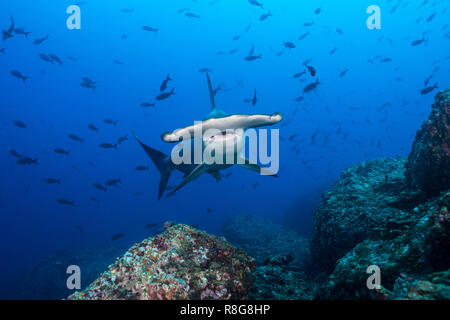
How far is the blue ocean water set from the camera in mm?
83312

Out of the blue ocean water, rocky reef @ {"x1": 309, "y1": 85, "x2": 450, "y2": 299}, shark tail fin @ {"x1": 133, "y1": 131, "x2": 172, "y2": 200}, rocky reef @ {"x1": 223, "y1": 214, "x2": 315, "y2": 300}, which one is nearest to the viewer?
rocky reef @ {"x1": 309, "y1": 85, "x2": 450, "y2": 299}

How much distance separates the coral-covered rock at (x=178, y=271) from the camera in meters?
2.38

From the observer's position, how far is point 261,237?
53.7 ft

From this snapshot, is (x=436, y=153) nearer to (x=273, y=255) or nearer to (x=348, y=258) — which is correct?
(x=348, y=258)

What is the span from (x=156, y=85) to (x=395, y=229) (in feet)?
440

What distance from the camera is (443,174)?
380 cm

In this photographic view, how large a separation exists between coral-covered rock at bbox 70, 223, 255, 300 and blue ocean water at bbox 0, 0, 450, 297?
2478 inches

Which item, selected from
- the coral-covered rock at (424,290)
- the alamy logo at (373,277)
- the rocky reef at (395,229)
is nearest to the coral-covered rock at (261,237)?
the rocky reef at (395,229)

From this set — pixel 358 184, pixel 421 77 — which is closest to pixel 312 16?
pixel 421 77

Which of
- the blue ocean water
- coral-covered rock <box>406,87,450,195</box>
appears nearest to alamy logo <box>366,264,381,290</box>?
coral-covered rock <box>406,87,450,195</box>

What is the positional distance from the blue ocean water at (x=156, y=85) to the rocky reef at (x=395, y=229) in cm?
6074

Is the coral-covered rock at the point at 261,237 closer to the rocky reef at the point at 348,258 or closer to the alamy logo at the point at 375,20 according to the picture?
the rocky reef at the point at 348,258

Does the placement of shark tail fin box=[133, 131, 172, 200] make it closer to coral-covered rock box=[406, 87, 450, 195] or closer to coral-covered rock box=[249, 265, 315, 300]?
coral-covered rock box=[249, 265, 315, 300]
